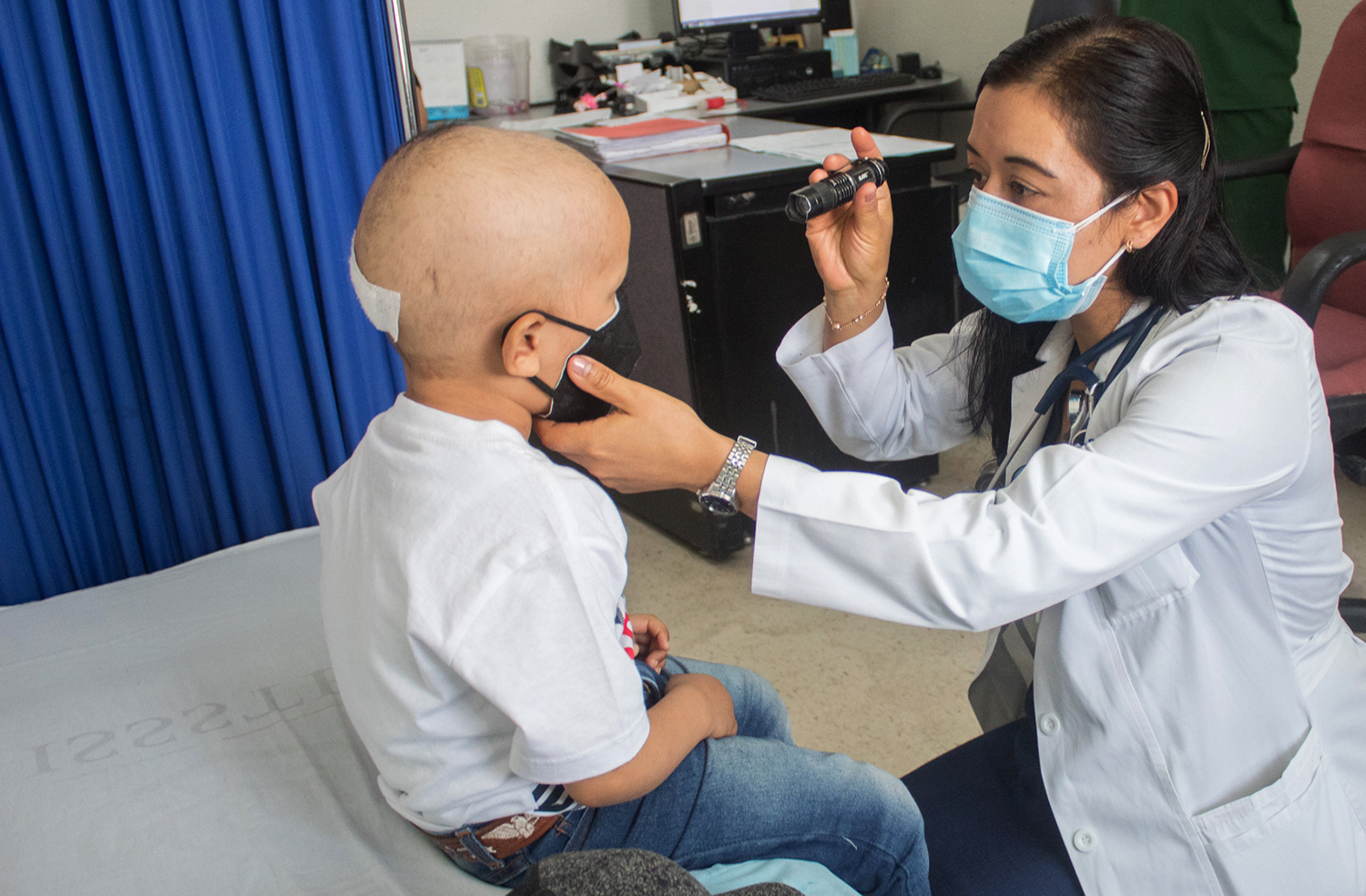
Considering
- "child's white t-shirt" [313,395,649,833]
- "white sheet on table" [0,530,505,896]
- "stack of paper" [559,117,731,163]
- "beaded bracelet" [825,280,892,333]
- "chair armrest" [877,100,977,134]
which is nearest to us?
"child's white t-shirt" [313,395,649,833]

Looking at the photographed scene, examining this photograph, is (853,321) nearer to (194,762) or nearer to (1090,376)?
(1090,376)

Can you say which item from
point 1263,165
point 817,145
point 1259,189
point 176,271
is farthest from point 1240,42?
point 176,271

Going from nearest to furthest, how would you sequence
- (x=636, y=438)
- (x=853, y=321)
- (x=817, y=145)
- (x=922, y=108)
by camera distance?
(x=636, y=438), (x=853, y=321), (x=817, y=145), (x=922, y=108)

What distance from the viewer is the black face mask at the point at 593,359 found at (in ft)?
2.86

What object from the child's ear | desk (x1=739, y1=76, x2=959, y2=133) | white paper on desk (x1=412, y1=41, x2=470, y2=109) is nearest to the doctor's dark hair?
the child's ear

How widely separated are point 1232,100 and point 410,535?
8.12ft

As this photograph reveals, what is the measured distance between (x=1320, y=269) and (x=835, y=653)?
1.07 m

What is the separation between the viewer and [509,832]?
34.1 inches

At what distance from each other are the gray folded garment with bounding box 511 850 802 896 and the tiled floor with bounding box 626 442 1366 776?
1238 millimetres

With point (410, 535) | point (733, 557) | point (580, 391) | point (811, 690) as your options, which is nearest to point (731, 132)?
point (733, 557)

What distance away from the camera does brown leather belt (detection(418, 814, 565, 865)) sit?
86 cm


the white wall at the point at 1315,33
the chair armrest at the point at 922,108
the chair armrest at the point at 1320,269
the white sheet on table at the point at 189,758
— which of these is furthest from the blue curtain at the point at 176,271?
the white wall at the point at 1315,33

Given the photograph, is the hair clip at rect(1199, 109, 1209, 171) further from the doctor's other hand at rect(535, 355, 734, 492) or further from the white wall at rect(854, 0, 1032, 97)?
the white wall at rect(854, 0, 1032, 97)

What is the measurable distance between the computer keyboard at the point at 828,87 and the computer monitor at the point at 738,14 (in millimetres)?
227
